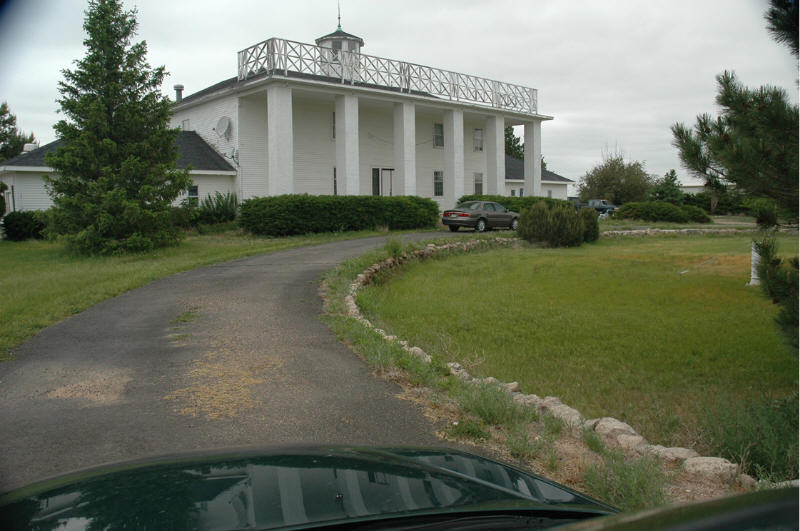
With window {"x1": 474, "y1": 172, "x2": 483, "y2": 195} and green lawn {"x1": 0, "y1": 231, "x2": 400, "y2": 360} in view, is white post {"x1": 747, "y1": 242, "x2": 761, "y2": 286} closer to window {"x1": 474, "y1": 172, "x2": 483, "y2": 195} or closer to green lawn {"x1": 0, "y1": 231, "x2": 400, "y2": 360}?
green lawn {"x1": 0, "y1": 231, "x2": 400, "y2": 360}

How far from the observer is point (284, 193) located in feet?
82.8

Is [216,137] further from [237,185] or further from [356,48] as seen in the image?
[356,48]

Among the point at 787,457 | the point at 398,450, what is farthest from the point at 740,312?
the point at 398,450

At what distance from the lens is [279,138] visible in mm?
25297

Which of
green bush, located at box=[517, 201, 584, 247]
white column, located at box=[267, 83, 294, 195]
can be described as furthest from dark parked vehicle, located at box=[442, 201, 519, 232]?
white column, located at box=[267, 83, 294, 195]

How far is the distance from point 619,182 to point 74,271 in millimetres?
52997

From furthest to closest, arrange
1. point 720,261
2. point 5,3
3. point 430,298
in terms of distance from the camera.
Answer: point 720,261 → point 430,298 → point 5,3

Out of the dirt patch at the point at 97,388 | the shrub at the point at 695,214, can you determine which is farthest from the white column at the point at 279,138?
the shrub at the point at 695,214

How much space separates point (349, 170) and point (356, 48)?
31.0ft

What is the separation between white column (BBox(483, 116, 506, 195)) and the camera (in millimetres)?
34500

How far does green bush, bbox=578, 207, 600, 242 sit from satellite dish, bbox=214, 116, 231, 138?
1555 cm

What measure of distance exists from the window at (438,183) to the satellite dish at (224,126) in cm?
1191

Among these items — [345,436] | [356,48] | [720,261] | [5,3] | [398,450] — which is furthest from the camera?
[356,48]

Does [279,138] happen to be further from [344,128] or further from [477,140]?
[477,140]
